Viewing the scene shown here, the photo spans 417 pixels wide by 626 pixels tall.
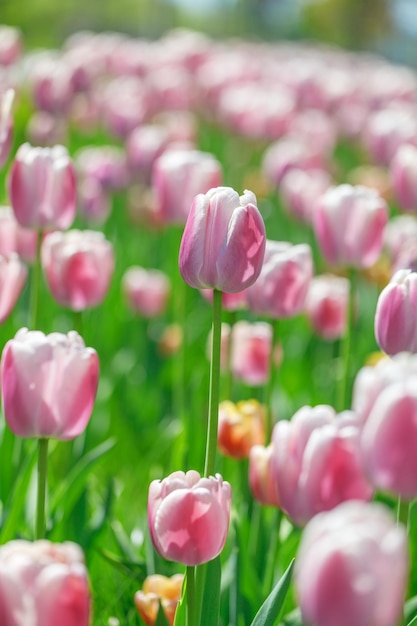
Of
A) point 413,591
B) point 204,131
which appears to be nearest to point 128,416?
point 413,591

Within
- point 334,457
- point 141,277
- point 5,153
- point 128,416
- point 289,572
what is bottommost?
point 128,416

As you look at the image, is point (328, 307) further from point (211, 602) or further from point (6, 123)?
point (211, 602)

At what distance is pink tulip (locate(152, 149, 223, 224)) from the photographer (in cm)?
214

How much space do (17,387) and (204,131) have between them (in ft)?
22.2

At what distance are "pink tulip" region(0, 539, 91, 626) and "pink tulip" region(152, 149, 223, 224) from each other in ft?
4.85

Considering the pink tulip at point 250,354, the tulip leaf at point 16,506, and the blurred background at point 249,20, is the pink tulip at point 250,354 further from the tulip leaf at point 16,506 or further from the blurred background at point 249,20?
the blurred background at point 249,20

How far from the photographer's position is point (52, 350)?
1100 millimetres

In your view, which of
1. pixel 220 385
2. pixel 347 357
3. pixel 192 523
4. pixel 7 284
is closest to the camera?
pixel 192 523

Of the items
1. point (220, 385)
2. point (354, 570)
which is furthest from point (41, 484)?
point (220, 385)

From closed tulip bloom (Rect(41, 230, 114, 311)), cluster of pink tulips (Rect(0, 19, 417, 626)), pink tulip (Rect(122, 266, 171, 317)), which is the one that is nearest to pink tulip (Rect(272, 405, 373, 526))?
cluster of pink tulips (Rect(0, 19, 417, 626))

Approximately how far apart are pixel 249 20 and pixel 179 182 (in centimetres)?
2715

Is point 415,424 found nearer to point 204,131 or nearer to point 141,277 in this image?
point 141,277

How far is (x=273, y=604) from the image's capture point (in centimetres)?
109

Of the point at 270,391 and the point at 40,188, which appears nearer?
the point at 40,188
